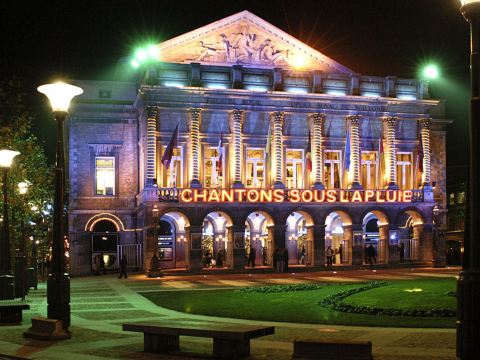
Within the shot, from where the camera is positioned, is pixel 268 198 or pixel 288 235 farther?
pixel 288 235

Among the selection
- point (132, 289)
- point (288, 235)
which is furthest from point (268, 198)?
point (132, 289)

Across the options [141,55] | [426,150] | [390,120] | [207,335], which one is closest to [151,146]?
[141,55]

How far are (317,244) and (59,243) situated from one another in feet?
134

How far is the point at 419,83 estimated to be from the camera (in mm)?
62906

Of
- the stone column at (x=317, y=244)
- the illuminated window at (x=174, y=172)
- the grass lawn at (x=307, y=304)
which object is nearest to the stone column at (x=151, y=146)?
the illuminated window at (x=174, y=172)

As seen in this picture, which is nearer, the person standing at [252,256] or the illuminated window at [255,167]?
the person standing at [252,256]

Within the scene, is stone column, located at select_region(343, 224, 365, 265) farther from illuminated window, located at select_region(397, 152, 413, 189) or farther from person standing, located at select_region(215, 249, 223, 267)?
person standing, located at select_region(215, 249, 223, 267)

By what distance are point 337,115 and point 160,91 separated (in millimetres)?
15450

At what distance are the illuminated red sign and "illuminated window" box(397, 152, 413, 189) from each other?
291 centimetres

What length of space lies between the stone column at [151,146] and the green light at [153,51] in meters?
4.43

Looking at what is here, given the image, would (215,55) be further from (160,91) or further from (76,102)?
(76,102)

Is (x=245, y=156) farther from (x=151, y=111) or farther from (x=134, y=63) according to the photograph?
(x=134, y=63)

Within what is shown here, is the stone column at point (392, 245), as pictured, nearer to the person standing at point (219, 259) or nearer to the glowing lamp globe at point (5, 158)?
the person standing at point (219, 259)

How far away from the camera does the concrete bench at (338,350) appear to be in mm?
11922
